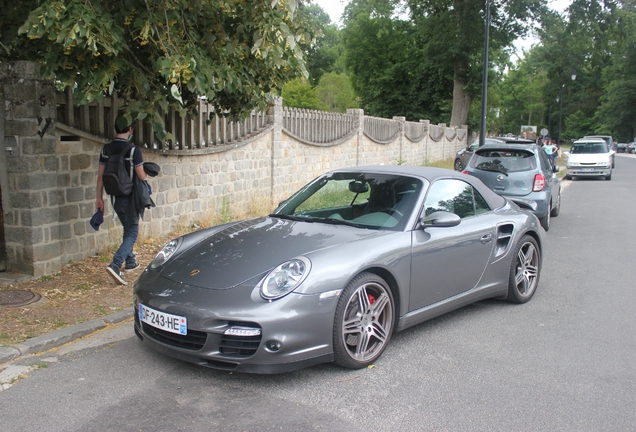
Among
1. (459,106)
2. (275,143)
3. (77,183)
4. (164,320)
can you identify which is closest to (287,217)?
(164,320)

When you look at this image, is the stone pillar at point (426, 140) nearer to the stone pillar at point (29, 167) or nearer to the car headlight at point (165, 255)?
the stone pillar at point (29, 167)

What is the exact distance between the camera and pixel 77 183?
7.02 meters

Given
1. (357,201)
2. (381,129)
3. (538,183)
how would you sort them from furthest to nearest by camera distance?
(381,129) → (538,183) → (357,201)

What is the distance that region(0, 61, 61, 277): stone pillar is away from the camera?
20.5 ft

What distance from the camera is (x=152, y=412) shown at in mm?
3508

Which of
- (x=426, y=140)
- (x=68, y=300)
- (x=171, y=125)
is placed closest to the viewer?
(x=68, y=300)

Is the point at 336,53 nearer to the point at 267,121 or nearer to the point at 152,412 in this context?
the point at 267,121

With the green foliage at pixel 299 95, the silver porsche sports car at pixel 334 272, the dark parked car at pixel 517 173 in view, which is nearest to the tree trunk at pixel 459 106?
the green foliage at pixel 299 95

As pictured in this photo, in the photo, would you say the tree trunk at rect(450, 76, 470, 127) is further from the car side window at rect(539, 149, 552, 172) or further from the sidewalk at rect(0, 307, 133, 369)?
the sidewalk at rect(0, 307, 133, 369)

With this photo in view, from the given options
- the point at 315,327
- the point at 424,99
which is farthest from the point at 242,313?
the point at 424,99

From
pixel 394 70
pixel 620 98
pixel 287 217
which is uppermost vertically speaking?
pixel 620 98

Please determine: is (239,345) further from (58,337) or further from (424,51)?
(424,51)

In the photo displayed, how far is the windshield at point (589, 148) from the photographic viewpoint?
2544 cm

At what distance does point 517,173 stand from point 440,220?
6411 mm
